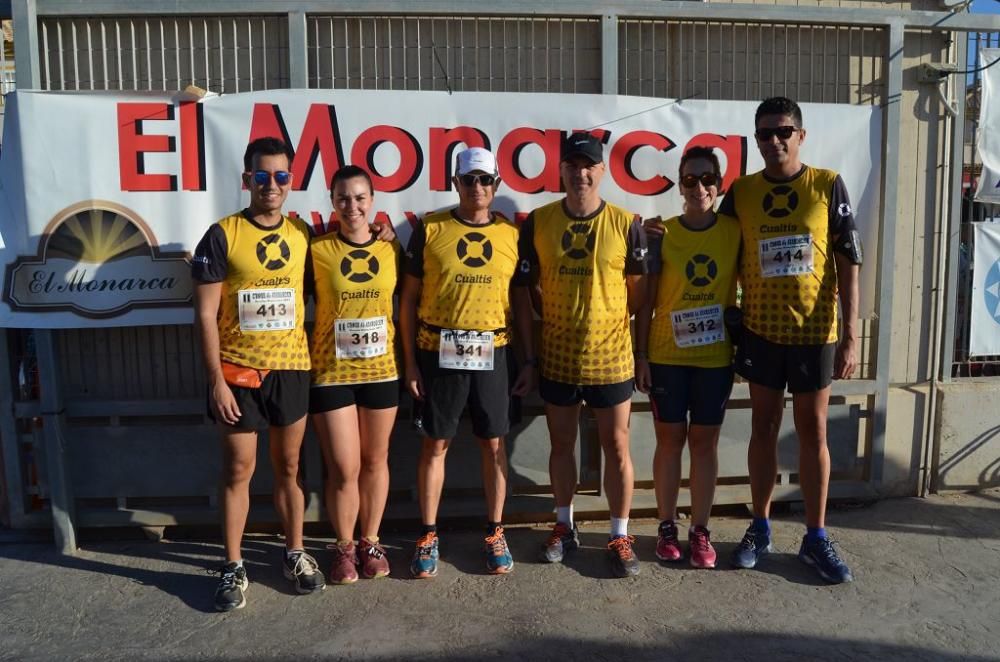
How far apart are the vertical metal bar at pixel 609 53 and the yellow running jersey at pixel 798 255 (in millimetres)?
1129

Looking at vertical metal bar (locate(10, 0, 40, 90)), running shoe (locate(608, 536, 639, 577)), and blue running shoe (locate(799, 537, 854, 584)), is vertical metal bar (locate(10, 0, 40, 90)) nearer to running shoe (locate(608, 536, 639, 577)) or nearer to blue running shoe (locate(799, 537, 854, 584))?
running shoe (locate(608, 536, 639, 577))

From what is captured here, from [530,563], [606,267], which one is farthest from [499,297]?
[530,563]

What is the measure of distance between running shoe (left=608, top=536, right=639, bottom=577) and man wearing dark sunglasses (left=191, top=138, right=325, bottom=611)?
5.54ft

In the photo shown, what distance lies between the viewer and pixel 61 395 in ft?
14.0

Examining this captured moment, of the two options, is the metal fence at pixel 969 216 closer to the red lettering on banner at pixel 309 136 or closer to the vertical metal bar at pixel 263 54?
the red lettering on banner at pixel 309 136

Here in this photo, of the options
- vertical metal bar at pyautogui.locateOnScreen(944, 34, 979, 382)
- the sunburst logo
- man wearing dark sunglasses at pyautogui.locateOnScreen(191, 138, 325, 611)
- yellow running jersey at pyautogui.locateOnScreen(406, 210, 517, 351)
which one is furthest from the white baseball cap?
vertical metal bar at pyautogui.locateOnScreen(944, 34, 979, 382)

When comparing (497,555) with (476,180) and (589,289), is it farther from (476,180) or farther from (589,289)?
(476,180)

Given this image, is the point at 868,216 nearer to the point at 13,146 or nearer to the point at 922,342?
the point at 922,342

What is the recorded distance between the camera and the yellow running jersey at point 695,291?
12.2 feet

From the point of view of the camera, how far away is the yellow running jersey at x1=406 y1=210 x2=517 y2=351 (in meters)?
3.62

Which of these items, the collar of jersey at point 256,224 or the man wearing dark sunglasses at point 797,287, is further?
the man wearing dark sunglasses at point 797,287

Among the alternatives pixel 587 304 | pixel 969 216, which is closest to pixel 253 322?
pixel 587 304

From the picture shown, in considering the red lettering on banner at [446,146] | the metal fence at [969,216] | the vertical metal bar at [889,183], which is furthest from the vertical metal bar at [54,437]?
the metal fence at [969,216]

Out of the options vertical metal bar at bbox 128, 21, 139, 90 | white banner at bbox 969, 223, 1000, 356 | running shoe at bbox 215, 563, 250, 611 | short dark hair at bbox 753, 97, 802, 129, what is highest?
vertical metal bar at bbox 128, 21, 139, 90
